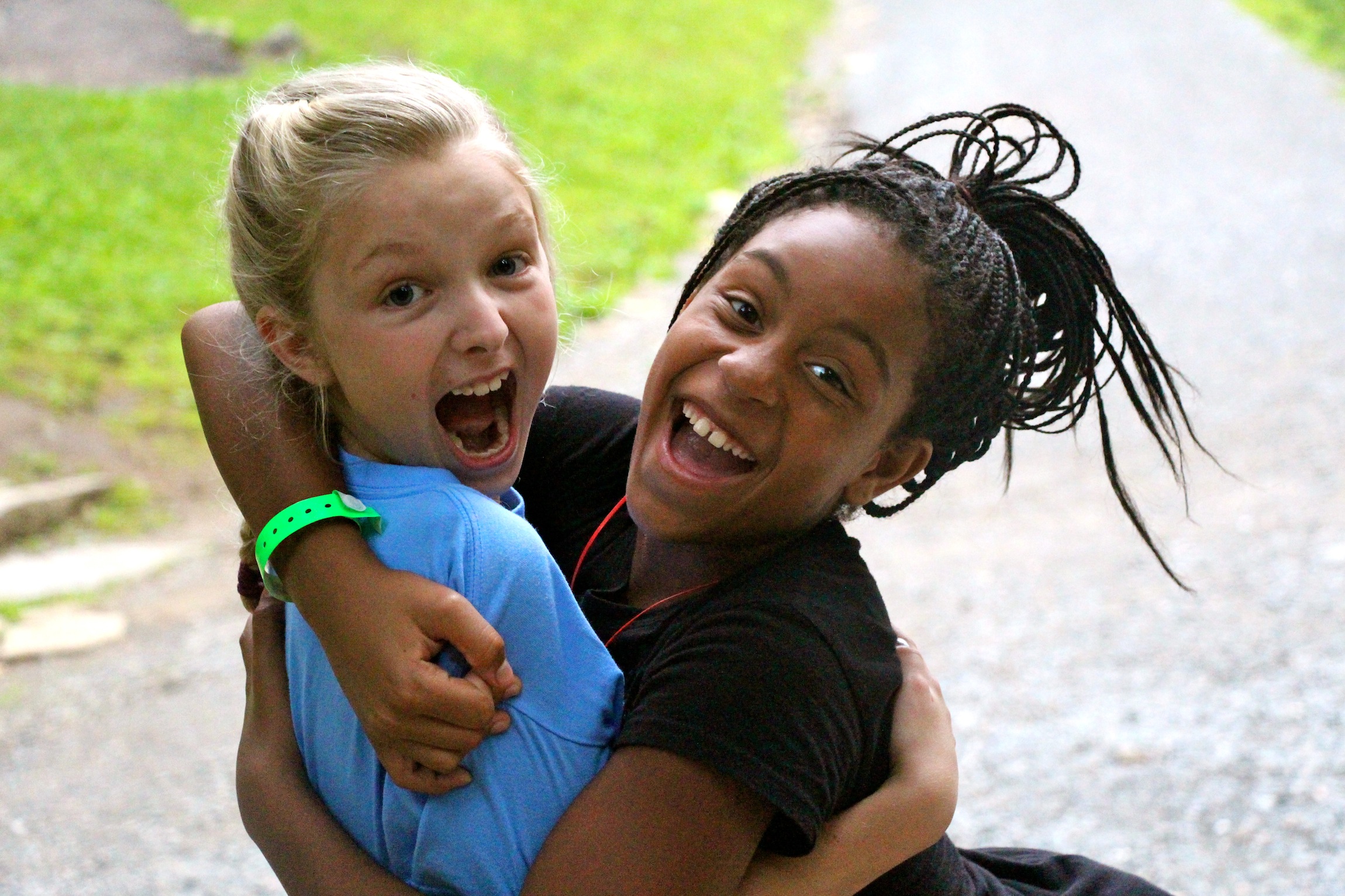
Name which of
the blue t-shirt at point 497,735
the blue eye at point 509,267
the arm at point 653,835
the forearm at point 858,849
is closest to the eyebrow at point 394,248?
the blue eye at point 509,267

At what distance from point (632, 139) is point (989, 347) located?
980 centimetres

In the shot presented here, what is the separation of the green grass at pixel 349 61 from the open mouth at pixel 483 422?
1.38 feet

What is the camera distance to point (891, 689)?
1.59m

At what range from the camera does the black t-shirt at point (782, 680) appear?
1.45 metres

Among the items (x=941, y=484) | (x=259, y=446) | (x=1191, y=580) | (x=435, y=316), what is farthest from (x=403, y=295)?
(x=941, y=484)

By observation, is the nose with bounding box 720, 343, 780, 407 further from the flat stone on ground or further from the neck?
the flat stone on ground

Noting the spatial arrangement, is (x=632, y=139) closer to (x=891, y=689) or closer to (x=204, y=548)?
(x=204, y=548)

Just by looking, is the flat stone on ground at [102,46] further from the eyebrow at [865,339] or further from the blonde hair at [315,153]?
the eyebrow at [865,339]

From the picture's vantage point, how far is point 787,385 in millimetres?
1661

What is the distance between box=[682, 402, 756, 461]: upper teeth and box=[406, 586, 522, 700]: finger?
1.27ft

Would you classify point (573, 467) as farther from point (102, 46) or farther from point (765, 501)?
point (102, 46)

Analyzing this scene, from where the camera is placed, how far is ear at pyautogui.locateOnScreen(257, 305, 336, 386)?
1711 millimetres

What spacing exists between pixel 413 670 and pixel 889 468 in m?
0.67

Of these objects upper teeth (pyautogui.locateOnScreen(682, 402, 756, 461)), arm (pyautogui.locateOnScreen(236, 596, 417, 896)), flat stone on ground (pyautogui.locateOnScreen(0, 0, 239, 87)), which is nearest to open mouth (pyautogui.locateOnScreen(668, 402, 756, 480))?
upper teeth (pyautogui.locateOnScreen(682, 402, 756, 461))
